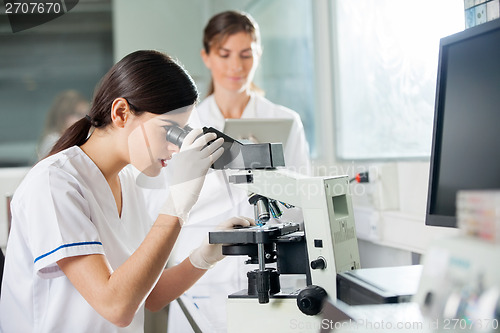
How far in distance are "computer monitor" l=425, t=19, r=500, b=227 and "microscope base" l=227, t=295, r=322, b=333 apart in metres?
0.31

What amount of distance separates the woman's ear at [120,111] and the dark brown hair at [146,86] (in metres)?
0.01

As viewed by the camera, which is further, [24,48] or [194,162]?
[24,48]

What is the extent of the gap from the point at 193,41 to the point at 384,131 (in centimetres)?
240

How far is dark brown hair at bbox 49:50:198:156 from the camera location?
4.45ft

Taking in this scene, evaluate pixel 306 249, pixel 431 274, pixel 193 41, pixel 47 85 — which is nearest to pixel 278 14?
pixel 193 41

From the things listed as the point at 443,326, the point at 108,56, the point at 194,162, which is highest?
the point at 108,56

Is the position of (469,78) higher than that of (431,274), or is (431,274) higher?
Result: (469,78)

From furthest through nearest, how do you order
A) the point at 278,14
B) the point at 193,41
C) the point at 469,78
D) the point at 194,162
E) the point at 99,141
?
the point at 193,41
the point at 278,14
the point at 99,141
the point at 194,162
the point at 469,78

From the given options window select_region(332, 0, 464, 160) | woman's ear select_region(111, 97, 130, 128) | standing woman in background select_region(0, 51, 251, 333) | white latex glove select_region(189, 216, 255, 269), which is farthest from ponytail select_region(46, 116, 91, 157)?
window select_region(332, 0, 464, 160)

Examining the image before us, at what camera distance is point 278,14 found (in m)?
3.71

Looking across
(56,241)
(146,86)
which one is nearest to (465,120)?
(146,86)

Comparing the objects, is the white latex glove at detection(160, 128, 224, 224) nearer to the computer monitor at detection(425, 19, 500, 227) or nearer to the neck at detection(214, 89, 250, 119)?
the computer monitor at detection(425, 19, 500, 227)

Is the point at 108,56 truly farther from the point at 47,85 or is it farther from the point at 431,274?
the point at 431,274

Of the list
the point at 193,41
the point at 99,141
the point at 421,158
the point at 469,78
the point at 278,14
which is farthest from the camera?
the point at 193,41
